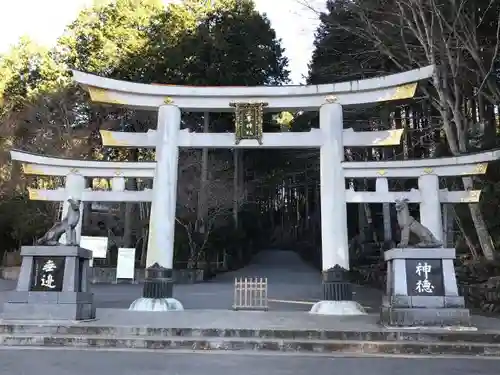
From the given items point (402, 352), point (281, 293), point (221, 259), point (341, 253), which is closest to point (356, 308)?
point (341, 253)

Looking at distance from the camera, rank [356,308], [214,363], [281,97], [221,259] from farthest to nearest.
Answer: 1. [221,259]
2. [281,97]
3. [356,308]
4. [214,363]

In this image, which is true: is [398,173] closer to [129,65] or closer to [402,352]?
[402,352]

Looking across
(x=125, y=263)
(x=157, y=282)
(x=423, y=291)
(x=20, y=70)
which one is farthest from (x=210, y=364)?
(x=20, y=70)

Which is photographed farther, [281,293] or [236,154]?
[236,154]

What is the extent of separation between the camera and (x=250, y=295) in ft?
42.5

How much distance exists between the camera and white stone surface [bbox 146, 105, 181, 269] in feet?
38.4

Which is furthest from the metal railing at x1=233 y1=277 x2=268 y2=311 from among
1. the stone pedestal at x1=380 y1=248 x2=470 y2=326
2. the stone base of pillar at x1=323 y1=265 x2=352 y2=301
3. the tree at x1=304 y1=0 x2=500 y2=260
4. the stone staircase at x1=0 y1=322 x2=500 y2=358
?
the tree at x1=304 y1=0 x2=500 y2=260

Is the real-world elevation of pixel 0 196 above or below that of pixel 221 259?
above

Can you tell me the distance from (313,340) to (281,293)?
11.7 metres

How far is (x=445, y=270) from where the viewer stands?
916cm

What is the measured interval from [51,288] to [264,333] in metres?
4.51

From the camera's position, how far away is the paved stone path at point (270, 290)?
49.2 ft

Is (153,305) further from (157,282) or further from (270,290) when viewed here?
(270,290)

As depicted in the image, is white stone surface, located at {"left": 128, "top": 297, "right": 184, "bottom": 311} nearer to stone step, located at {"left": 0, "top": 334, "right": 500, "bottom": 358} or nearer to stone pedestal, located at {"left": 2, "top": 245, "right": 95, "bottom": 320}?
stone pedestal, located at {"left": 2, "top": 245, "right": 95, "bottom": 320}
